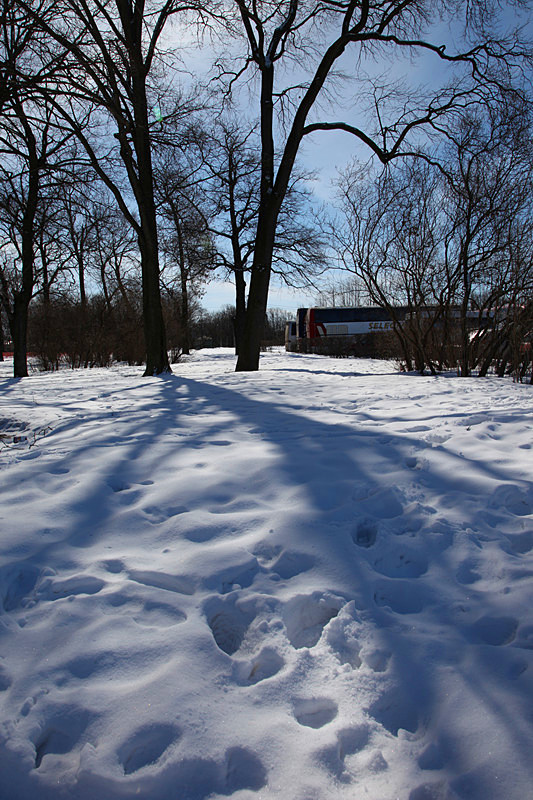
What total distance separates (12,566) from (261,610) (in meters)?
Result: 1.10

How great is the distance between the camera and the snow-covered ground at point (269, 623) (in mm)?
1070

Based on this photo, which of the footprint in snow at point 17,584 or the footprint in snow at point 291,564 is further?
the footprint in snow at point 291,564

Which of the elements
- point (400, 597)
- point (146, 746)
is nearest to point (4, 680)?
point (146, 746)

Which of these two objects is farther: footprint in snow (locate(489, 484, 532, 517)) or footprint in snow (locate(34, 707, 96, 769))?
footprint in snow (locate(489, 484, 532, 517))

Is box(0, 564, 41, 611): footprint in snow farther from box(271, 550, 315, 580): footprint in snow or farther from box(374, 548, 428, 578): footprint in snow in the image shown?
box(374, 548, 428, 578): footprint in snow

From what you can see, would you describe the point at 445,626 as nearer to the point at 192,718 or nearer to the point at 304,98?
the point at 192,718

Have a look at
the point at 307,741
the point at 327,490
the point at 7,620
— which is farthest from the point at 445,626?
the point at 7,620

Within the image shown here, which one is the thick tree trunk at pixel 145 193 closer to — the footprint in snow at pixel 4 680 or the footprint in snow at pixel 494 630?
the footprint in snow at pixel 4 680

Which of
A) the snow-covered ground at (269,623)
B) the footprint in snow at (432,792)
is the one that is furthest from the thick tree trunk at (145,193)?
the footprint in snow at (432,792)

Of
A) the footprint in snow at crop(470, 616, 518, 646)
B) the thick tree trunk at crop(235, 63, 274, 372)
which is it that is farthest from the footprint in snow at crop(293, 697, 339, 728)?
the thick tree trunk at crop(235, 63, 274, 372)

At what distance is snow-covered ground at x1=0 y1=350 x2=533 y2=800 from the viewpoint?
1.07 metres

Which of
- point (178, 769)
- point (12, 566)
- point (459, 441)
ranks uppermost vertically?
point (459, 441)

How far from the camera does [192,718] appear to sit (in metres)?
1.17

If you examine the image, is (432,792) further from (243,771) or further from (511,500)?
(511,500)
